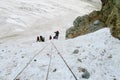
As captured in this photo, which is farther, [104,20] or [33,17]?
[33,17]

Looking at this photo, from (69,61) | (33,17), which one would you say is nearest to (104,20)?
(69,61)

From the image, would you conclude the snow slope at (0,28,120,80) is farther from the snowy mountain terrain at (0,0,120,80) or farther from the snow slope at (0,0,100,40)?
the snow slope at (0,0,100,40)

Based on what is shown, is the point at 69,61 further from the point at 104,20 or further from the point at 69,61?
the point at 104,20

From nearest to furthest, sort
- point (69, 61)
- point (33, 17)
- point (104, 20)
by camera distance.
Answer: point (69, 61) → point (104, 20) → point (33, 17)

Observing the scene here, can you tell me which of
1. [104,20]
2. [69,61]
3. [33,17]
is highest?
[33,17]

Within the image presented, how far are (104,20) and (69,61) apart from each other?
9001mm

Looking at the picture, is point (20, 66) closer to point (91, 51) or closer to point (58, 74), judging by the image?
point (58, 74)

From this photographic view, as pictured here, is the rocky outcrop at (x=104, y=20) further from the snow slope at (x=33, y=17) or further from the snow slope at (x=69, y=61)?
the snow slope at (x=33, y=17)

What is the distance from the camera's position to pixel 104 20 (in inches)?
810

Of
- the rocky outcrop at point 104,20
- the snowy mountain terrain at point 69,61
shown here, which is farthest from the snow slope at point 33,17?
the snowy mountain terrain at point 69,61

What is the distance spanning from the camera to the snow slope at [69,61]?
11.2m

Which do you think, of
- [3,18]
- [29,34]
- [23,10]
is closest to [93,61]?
[29,34]

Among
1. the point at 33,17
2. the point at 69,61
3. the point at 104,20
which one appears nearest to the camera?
the point at 69,61

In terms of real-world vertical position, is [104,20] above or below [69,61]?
above
